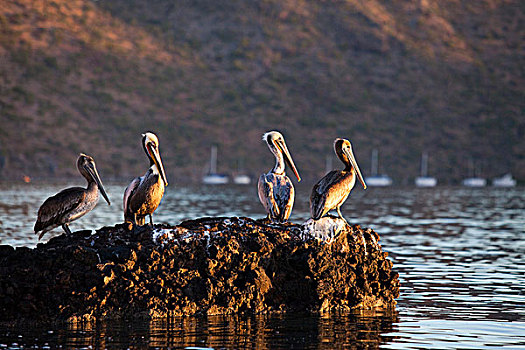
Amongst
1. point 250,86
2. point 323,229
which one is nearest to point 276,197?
point 323,229

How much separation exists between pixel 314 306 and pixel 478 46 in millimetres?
117981

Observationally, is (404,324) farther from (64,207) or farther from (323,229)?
(64,207)

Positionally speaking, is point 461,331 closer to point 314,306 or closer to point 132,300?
point 314,306

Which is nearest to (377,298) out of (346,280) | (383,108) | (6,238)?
(346,280)

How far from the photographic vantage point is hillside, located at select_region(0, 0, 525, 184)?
3866 inches

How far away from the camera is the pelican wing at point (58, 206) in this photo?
1446cm

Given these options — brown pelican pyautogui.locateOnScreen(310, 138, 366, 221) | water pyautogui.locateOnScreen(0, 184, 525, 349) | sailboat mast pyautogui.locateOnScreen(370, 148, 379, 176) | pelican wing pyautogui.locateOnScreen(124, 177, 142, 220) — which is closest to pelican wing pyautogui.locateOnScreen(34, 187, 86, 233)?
pelican wing pyautogui.locateOnScreen(124, 177, 142, 220)

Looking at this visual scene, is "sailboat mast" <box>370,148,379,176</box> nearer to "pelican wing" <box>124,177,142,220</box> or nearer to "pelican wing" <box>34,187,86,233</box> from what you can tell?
"pelican wing" <box>124,177,142,220</box>

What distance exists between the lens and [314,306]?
1459cm

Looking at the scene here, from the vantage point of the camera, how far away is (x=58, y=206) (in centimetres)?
1447

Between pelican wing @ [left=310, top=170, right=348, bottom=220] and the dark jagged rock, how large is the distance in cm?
38

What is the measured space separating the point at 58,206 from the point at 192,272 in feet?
7.45

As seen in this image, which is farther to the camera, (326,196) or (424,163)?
(424,163)

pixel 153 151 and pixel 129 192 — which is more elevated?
pixel 153 151
